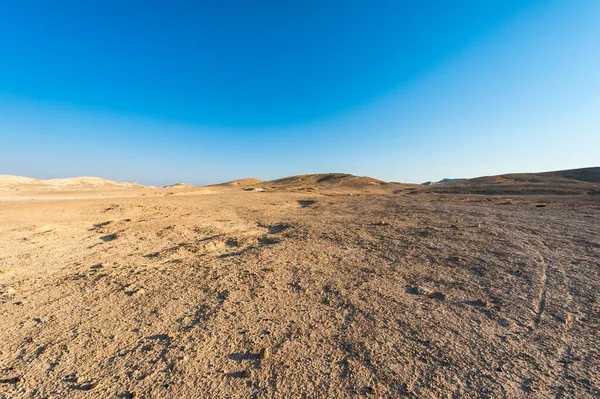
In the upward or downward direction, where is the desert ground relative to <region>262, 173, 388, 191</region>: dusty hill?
downward

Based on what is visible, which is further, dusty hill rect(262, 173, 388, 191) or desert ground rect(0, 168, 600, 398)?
dusty hill rect(262, 173, 388, 191)

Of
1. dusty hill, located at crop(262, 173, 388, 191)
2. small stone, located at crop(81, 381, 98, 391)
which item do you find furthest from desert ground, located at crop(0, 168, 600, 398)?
dusty hill, located at crop(262, 173, 388, 191)

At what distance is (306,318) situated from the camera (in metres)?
3.27

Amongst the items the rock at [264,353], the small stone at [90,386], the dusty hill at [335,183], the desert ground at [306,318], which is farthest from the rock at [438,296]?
the dusty hill at [335,183]

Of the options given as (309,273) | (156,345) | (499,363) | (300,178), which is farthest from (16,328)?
(300,178)

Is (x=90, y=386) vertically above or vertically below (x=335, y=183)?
below

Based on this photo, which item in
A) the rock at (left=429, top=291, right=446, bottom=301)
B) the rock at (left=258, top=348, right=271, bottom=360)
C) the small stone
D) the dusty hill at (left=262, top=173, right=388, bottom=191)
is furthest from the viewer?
Result: the dusty hill at (left=262, top=173, right=388, bottom=191)

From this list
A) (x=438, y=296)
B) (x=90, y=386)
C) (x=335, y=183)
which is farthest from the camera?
(x=335, y=183)

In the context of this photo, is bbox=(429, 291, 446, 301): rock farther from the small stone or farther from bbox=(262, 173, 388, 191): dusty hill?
bbox=(262, 173, 388, 191): dusty hill

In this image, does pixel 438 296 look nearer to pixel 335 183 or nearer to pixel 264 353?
pixel 264 353

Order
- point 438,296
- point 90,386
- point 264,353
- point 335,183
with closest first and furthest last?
point 90,386 → point 264,353 → point 438,296 → point 335,183

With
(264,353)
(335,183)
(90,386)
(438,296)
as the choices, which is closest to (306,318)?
(264,353)

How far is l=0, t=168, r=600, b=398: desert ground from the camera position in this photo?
227 centimetres

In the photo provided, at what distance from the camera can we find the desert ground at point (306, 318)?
227 cm
